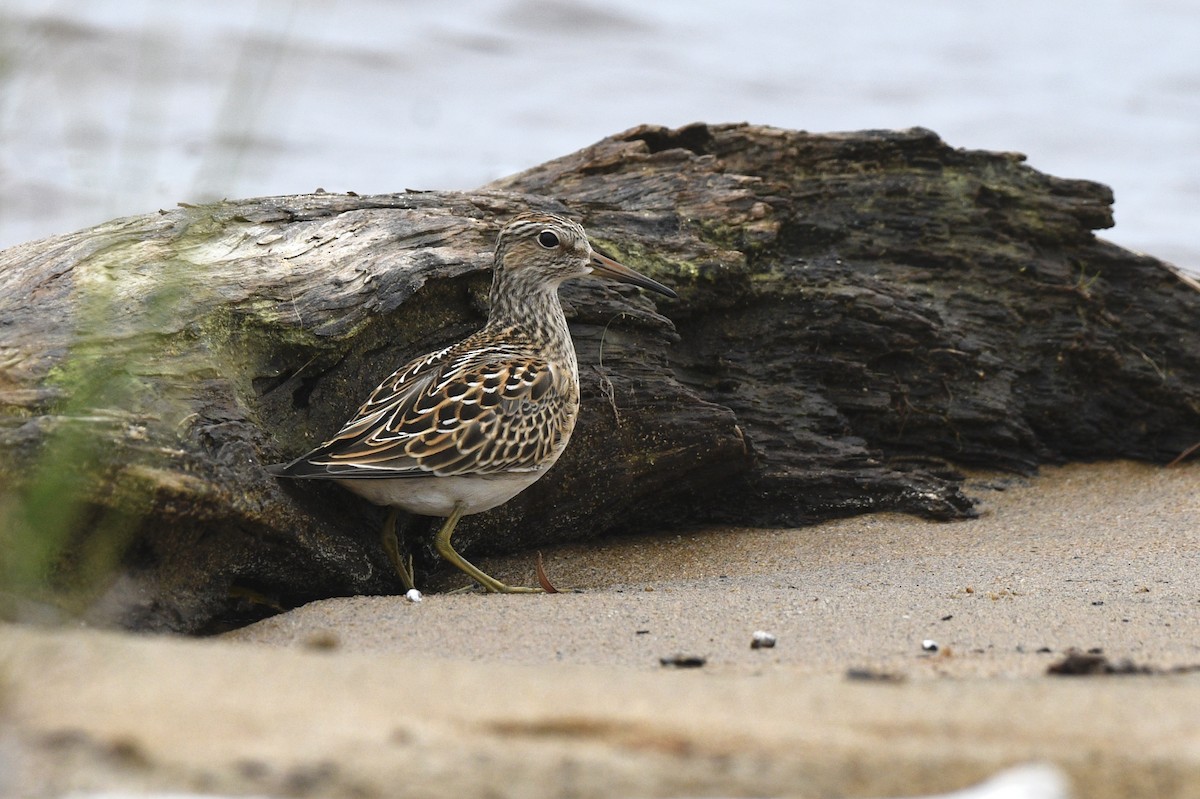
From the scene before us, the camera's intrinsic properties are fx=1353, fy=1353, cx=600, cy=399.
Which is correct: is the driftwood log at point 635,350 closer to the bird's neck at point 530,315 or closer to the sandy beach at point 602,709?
the bird's neck at point 530,315

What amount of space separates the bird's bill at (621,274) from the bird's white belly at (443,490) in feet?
3.22

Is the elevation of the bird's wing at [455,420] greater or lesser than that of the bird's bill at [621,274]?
lesser

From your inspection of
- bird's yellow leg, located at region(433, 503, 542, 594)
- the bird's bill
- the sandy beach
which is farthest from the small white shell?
the bird's bill

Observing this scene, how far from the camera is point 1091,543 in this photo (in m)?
6.07

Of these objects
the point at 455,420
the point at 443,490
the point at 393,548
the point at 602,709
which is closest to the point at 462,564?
the point at 393,548

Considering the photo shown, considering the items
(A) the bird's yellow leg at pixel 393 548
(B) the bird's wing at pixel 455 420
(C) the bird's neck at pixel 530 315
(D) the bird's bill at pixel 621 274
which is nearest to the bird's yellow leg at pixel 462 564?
(A) the bird's yellow leg at pixel 393 548

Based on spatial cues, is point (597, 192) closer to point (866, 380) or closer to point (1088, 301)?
point (866, 380)

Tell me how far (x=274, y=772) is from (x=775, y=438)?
4052 millimetres

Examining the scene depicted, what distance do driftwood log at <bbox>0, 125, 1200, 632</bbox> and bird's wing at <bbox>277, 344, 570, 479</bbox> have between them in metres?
0.23

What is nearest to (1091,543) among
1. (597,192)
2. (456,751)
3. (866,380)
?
(866,380)

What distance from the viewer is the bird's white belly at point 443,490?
16.7 ft

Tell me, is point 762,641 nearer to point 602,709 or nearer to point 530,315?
point 602,709

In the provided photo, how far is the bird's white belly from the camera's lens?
509 centimetres

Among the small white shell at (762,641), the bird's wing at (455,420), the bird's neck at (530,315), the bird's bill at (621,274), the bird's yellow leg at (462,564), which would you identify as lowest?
the bird's yellow leg at (462,564)
